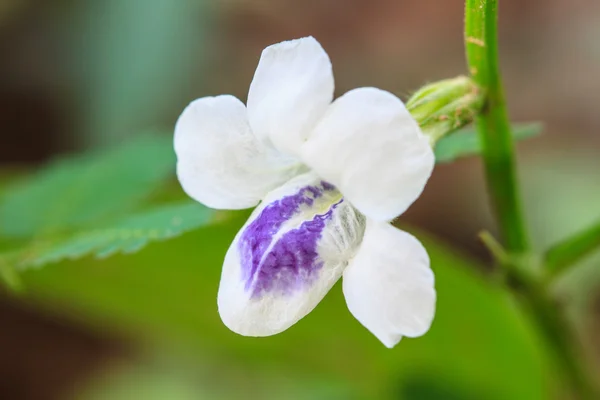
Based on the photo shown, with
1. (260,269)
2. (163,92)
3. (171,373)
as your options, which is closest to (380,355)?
(171,373)

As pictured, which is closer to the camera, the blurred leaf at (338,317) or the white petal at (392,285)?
the white petal at (392,285)

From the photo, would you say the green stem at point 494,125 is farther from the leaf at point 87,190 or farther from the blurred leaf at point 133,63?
the blurred leaf at point 133,63

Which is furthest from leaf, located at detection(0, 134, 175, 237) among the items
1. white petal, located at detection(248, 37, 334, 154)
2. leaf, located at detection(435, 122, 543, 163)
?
white petal, located at detection(248, 37, 334, 154)

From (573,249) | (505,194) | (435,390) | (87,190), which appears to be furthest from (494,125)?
(435,390)

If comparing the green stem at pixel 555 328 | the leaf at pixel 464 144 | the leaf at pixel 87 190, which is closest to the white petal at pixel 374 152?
the leaf at pixel 464 144

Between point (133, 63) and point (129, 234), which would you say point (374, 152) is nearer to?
point (129, 234)

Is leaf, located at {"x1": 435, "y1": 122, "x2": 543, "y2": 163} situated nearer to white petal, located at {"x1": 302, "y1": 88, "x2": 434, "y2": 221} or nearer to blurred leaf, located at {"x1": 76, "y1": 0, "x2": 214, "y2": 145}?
white petal, located at {"x1": 302, "y1": 88, "x2": 434, "y2": 221}
